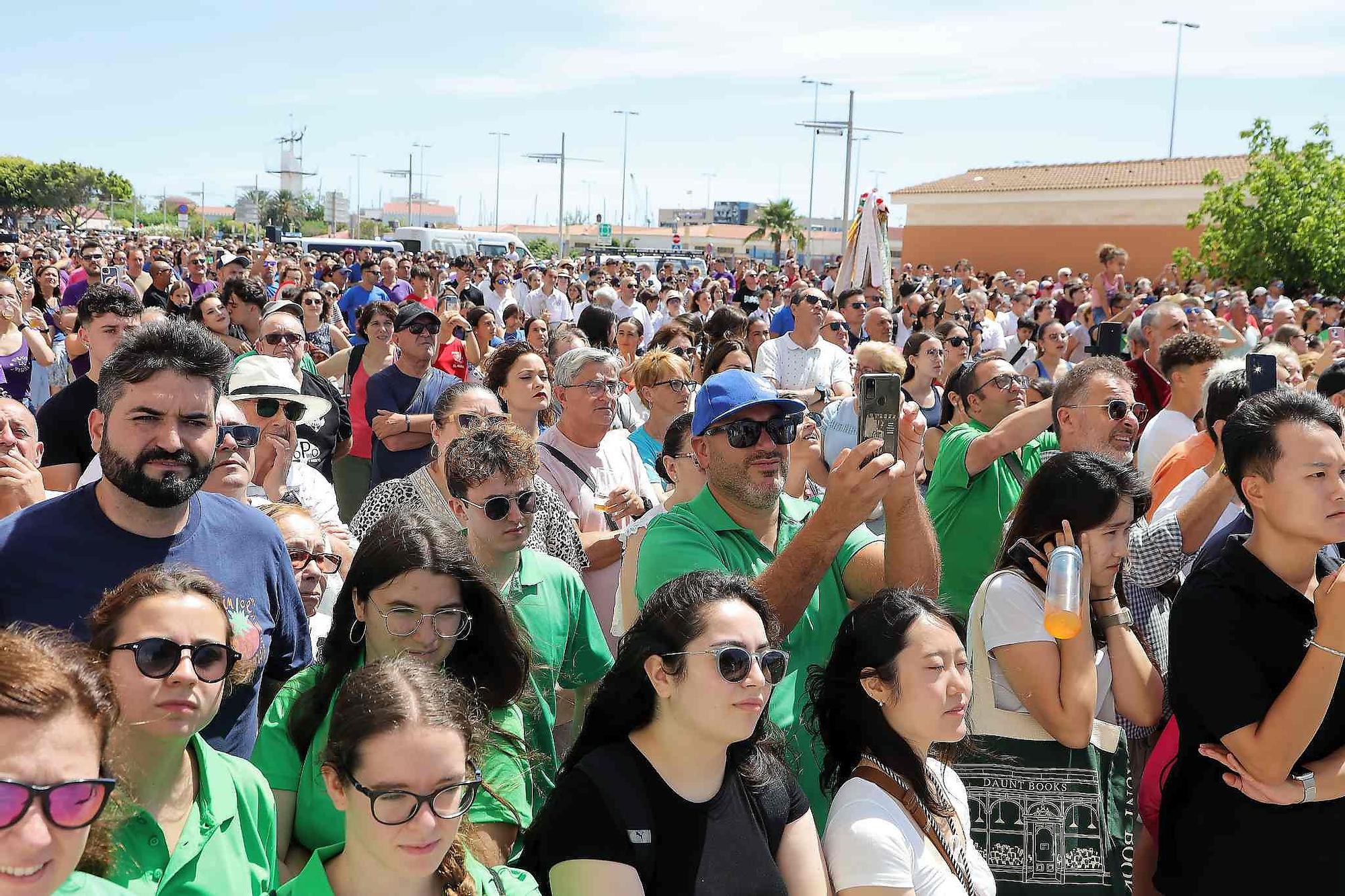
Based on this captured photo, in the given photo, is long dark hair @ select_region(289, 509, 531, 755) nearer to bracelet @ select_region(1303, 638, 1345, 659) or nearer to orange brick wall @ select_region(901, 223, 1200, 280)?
bracelet @ select_region(1303, 638, 1345, 659)

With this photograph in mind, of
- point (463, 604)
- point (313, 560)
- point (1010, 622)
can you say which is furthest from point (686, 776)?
point (313, 560)

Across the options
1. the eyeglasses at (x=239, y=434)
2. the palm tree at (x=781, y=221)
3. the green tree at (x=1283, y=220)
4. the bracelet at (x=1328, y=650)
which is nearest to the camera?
the bracelet at (x=1328, y=650)

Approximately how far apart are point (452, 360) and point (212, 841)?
22.2ft

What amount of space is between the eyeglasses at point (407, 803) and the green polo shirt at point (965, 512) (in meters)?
2.78

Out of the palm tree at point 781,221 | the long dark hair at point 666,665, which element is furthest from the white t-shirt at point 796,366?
the palm tree at point 781,221

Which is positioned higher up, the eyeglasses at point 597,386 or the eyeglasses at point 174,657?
the eyeglasses at point 597,386

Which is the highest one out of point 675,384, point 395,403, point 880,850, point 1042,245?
point 1042,245

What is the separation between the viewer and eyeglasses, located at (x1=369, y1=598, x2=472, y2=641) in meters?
2.85

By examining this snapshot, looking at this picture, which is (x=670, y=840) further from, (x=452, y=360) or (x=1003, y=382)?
(x=452, y=360)

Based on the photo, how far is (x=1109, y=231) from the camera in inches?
1721

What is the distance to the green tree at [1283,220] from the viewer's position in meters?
21.8

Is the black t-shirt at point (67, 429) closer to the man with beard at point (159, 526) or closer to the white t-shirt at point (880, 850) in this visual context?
the man with beard at point (159, 526)

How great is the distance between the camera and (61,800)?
1.72m

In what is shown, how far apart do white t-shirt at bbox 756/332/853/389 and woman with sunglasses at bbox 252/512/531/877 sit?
572 cm
